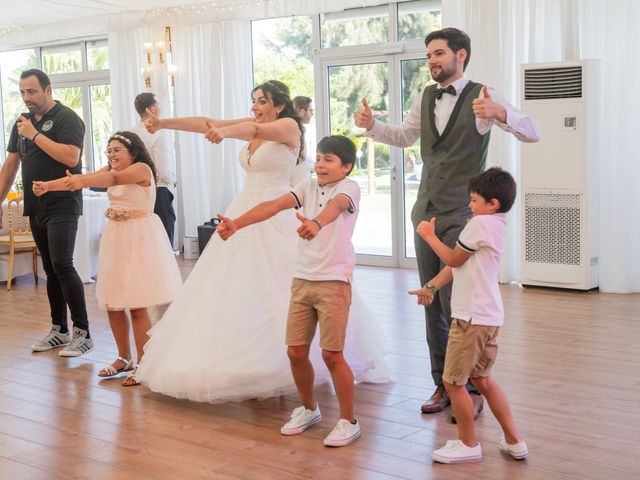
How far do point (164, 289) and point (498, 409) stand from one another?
2.09 m

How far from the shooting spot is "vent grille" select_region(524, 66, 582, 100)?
650cm

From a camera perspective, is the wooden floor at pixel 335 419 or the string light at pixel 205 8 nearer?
the wooden floor at pixel 335 419

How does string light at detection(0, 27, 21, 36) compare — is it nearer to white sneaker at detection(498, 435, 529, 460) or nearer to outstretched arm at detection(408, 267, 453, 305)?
outstretched arm at detection(408, 267, 453, 305)

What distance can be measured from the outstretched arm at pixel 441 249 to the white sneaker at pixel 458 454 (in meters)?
0.68

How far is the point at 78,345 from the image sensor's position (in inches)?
201

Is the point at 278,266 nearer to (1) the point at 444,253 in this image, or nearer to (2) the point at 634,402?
(1) the point at 444,253

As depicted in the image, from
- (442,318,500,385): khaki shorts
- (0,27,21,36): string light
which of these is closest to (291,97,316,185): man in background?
(442,318,500,385): khaki shorts

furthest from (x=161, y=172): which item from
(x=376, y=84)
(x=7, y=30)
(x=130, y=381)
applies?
(x=7, y=30)

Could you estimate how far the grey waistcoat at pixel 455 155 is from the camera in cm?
351

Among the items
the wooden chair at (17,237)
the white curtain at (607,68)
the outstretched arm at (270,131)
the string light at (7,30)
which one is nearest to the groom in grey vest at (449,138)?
the outstretched arm at (270,131)

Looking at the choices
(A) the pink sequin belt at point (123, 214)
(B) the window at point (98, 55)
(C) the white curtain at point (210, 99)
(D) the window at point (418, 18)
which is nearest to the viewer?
(A) the pink sequin belt at point (123, 214)

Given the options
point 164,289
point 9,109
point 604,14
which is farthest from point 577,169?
point 9,109

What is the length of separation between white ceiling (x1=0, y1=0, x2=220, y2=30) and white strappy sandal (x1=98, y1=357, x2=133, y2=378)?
5.47 metres

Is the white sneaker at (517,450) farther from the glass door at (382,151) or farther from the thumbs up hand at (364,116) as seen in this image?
the glass door at (382,151)
